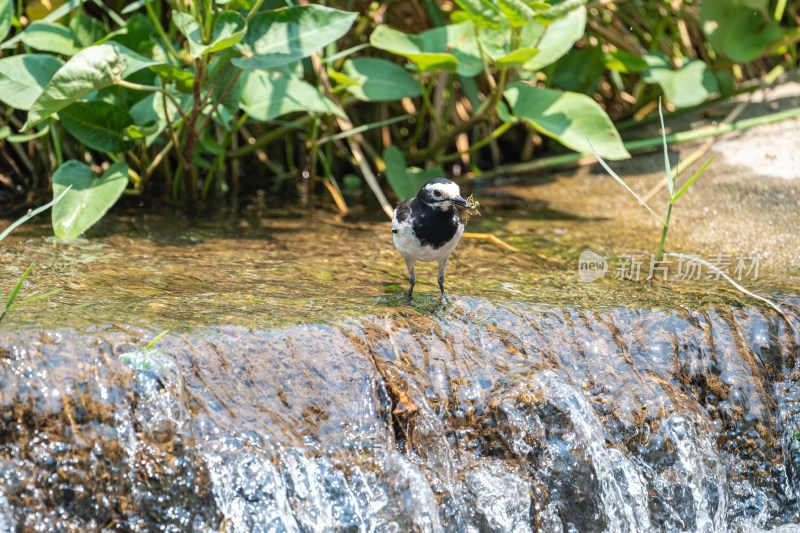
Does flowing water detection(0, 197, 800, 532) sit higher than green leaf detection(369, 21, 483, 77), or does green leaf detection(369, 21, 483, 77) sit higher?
green leaf detection(369, 21, 483, 77)

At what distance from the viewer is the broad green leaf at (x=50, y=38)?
4.01 m

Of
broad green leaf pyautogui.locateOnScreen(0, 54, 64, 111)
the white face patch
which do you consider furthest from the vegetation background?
the white face patch

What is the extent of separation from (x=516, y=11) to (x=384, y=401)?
2.33m

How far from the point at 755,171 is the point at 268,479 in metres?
4.04

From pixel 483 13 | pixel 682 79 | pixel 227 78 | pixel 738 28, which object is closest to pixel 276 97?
pixel 227 78

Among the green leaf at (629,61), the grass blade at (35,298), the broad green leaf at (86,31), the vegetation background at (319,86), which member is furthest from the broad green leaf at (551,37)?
the grass blade at (35,298)

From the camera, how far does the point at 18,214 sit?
4402mm

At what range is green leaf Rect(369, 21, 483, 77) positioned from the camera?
15.1 ft

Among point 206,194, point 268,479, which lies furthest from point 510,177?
point 268,479

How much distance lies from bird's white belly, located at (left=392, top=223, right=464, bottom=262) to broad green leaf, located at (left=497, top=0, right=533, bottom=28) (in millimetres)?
1381

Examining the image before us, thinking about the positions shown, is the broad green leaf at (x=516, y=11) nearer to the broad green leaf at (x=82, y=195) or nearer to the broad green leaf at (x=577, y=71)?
the broad green leaf at (x=577, y=71)

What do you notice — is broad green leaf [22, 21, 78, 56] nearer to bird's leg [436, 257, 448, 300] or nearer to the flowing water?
the flowing water

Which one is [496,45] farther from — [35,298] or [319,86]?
[35,298]

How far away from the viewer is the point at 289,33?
3730 millimetres
